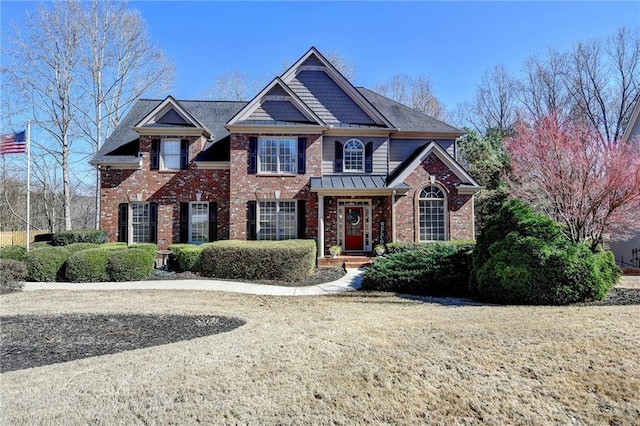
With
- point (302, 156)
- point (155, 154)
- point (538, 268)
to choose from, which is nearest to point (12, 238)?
point (155, 154)

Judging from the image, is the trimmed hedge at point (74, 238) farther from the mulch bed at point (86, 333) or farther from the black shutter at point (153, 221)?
the mulch bed at point (86, 333)

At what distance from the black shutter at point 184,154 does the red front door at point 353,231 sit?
7648mm

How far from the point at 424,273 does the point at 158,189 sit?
12392mm

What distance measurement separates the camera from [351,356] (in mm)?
4590

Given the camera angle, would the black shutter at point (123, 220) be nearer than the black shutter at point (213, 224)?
Yes

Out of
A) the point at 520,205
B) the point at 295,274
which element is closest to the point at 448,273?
the point at 520,205

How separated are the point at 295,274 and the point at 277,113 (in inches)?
299

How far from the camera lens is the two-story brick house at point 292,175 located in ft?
51.2

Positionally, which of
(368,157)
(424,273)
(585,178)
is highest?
(368,157)

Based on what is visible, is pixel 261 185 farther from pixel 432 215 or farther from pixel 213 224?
pixel 432 215

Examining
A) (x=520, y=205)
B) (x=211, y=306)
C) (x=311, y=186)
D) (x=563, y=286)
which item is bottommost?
(x=211, y=306)

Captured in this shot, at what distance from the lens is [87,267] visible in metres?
11.3

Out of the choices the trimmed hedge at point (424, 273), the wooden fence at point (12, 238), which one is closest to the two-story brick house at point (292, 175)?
the trimmed hedge at point (424, 273)

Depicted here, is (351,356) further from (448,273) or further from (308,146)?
(308,146)
